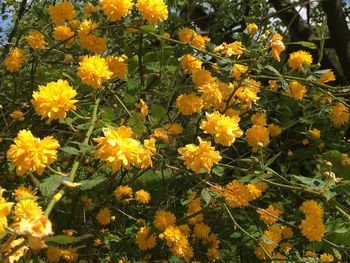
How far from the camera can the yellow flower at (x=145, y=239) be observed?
6.68 feet

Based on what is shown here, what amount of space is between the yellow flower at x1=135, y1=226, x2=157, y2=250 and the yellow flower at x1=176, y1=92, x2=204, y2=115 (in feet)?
1.78

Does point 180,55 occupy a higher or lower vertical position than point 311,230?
higher

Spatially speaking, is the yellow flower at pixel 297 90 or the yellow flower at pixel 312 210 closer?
the yellow flower at pixel 312 210

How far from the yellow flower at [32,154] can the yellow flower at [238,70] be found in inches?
33.6

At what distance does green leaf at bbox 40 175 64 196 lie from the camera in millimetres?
1134

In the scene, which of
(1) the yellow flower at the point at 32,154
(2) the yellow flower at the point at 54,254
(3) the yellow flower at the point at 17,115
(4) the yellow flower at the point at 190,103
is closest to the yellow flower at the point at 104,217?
(2) the yellow flower at the point at 54,254

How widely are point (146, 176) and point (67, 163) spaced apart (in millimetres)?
1122

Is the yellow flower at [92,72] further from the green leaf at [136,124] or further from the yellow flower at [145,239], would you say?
the yellow flower at [145,239]

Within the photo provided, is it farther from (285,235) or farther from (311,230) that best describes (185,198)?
(311,230)

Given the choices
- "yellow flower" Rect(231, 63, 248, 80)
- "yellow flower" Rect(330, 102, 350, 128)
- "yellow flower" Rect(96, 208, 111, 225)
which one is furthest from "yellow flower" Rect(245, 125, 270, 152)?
"yellow flower" Rect(96, 208, 111, 225)

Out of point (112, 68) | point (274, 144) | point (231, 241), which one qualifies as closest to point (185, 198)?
point (231, 241)

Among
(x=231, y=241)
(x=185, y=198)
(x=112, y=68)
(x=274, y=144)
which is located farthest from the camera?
(x=274, y=144)

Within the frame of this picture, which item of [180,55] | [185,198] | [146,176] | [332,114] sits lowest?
[146,176]

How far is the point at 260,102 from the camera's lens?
99.5 inches
